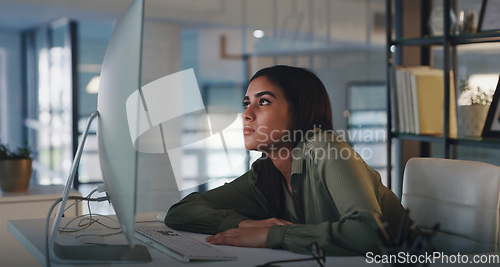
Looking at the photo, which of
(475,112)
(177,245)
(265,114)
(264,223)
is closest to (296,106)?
(265,114)

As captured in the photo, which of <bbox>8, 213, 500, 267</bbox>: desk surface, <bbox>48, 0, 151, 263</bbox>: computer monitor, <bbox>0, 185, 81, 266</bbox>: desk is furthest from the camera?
<bbox>0, 185, 81, 266</bbox>: desk

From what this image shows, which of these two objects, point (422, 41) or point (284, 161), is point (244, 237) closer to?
point (284, 161)

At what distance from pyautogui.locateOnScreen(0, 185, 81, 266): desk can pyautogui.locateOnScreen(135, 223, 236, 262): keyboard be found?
3.85 feet

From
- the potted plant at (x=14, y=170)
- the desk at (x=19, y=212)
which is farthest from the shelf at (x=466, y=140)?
the potted plant at (x=14, y=170)

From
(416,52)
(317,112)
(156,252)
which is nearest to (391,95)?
(416,52)

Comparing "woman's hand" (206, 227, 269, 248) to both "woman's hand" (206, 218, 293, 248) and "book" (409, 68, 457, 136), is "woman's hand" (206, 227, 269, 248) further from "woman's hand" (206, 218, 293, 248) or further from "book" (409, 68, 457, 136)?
"book" (409, 68, 457, 136)

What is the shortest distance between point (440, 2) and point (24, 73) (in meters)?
3.95

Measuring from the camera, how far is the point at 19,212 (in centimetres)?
279

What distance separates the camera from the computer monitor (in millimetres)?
1173

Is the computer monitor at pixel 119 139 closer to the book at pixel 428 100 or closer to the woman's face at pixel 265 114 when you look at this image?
the woman's face at pixel 265 114

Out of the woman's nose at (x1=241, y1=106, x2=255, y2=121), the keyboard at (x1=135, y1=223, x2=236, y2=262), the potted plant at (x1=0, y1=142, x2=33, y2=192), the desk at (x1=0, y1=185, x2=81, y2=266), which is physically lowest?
the desk at (x1=0, y1=185, x2=81, y2=266)

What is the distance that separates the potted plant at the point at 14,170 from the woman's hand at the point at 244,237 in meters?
1.69

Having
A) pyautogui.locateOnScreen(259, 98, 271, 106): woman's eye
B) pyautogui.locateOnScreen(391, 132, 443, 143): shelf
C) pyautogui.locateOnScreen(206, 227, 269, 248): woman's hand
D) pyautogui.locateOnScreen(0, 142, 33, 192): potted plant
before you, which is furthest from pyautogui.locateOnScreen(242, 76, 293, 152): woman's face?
pyautogui.locateOnScreen(0, 142, 33, 192): potted plant

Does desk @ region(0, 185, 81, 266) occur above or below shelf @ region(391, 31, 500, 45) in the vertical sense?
below
